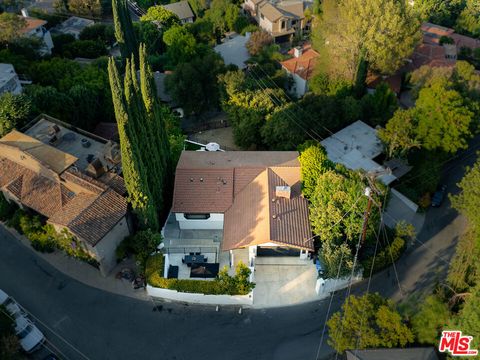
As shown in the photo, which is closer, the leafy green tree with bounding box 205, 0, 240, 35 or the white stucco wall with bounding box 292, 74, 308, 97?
the white stucco wall with bounding box 292, 74, 308, 97

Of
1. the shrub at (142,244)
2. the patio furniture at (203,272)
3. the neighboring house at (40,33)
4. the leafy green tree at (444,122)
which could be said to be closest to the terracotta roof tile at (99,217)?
the shrub at (142,244)

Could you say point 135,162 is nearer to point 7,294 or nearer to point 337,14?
point 7,294

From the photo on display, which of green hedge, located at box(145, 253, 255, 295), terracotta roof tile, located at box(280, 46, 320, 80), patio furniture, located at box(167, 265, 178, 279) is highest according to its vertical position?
terracotta roof tile, located at box(280, 46, 320, 80)

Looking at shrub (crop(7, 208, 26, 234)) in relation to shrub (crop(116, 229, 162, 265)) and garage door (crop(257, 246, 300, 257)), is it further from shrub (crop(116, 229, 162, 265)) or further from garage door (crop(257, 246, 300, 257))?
garage door (crop(257, 246, 300, 257))

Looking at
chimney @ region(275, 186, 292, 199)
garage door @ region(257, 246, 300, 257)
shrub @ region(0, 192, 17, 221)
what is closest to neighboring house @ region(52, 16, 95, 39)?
shrub @ region(0, 192, 17, 221)

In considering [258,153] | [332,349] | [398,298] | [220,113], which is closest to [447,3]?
[220,113]

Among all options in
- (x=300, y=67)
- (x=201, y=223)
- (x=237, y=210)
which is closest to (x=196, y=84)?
(x=300, y=67)

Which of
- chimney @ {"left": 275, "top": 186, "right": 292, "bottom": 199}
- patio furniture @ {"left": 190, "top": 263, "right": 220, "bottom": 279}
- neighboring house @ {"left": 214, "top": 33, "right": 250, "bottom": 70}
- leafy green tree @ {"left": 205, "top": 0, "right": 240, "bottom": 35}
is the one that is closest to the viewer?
patio furniture @ {"left": 190, "top": 263, "right": 220, "bottom": 279}
